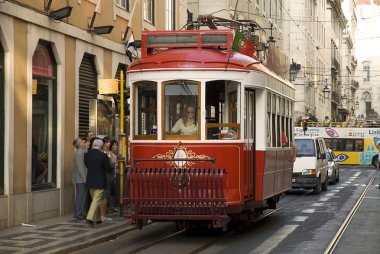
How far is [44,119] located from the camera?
54.0ft

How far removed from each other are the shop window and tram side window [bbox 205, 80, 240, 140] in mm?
4564

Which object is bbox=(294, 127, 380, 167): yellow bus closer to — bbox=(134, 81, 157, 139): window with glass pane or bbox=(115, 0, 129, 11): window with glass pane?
bbox=(115, 0, 129, 11): window with glass pane

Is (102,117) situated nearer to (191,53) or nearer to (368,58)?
(191,53)

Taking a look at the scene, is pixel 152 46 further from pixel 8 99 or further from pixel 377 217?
pixel 377 217

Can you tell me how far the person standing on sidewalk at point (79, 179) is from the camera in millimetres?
15709

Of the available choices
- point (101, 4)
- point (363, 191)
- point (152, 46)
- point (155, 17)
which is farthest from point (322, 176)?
point (152, 46)

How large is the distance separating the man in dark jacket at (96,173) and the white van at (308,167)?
12202 mm

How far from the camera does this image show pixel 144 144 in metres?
12.7

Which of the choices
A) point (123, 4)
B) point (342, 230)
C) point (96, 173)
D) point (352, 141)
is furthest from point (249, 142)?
point (352, 141)

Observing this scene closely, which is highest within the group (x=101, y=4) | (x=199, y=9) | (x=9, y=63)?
(x=199, y=9)

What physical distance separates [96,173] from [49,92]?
3119 millimetres

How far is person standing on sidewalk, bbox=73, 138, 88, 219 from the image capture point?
51.5 ft

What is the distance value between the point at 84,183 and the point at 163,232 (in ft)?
7.96

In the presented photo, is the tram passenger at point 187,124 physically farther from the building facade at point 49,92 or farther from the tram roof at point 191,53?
the building facade at point 49,92
